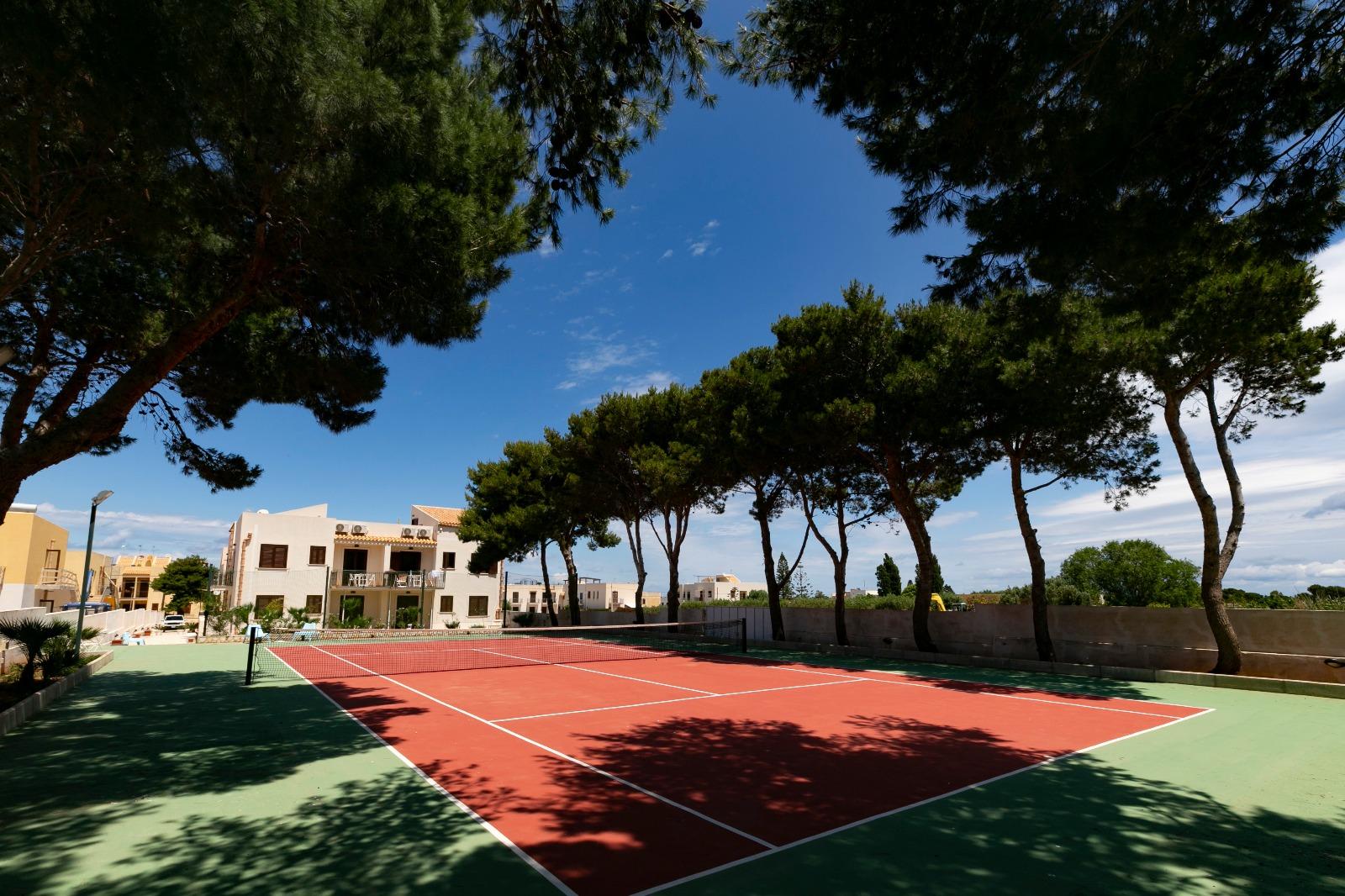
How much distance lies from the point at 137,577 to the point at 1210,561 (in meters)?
108

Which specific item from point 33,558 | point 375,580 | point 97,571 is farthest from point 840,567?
point 97,571

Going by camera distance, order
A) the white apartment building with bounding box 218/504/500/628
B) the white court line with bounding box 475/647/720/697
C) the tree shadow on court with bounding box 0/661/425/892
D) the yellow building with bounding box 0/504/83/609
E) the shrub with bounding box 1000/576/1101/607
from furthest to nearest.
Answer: the white apartment building with bounding box 218/504/500/628
the yellow building with bounding box 0/504/83/609
the shrub with bounding box 1000/576/1101/607
the white court line with bounding box 475/647/720/697
the tree shadow on court with bounding box 0/661/425/892

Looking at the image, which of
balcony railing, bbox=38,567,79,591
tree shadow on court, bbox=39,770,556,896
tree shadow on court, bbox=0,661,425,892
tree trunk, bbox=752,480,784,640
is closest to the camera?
tree shadow on court, bbox=39,770,556,896

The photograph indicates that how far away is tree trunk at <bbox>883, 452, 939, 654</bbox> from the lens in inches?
827

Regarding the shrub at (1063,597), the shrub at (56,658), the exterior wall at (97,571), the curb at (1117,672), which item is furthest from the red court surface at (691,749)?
the exterior wall at (97,571)

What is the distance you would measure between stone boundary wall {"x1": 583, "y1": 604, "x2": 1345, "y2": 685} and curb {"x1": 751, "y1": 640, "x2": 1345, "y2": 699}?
48 cm

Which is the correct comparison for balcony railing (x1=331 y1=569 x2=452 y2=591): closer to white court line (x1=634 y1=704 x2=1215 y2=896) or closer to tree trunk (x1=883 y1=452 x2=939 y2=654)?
tree trunk (x1=883 y1=452 x2=939 y2=654)

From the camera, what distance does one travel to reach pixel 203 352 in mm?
10945

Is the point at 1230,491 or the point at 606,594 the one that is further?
the point at 606,594

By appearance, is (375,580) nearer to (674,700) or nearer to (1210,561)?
(674,700)

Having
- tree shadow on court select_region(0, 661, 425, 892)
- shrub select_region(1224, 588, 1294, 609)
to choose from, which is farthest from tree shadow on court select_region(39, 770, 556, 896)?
shrub select_region(1224, 588, 1294, 609)

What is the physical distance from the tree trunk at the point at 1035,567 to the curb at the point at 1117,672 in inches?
25.9

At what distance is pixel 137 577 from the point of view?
8556 centimetres

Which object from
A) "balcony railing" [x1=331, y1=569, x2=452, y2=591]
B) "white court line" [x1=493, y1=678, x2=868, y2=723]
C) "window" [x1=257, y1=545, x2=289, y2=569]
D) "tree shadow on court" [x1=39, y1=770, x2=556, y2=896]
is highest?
"window" [x1=257, y1=545, x2=289, y2=569]
